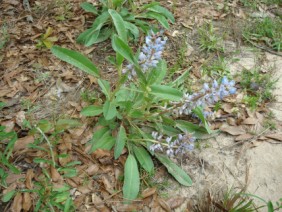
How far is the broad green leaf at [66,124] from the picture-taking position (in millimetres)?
2621

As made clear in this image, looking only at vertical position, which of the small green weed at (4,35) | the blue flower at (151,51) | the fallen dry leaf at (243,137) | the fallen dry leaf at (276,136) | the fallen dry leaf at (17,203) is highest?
the blue flower at (151,51)

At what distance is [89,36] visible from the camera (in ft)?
10.6

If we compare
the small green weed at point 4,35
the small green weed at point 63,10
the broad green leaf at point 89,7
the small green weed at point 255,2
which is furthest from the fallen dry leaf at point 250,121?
the small green weed at point 4,35

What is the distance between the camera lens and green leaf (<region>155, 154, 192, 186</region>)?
8.23 ft

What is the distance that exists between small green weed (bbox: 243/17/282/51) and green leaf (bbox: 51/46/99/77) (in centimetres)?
191

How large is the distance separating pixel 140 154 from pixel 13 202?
0.91 metres

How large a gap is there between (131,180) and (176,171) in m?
0.35

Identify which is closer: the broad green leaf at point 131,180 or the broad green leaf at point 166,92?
the broad green leaf at point 166,92

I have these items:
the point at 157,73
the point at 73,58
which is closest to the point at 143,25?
the point at 157,73

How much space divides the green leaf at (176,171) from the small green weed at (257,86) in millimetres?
934

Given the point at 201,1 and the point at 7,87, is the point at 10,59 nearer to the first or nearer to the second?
the point at 7,87

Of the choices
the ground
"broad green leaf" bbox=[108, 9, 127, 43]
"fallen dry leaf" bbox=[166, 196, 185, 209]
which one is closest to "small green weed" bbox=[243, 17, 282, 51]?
the ground

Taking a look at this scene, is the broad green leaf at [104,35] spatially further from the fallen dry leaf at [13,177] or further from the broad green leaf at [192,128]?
the fallen dry leaf at [13,177]

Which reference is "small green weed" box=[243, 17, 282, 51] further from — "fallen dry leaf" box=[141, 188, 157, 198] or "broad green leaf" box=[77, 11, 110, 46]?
"fallen dry leaf" box=[141, 188, 157, 198]
